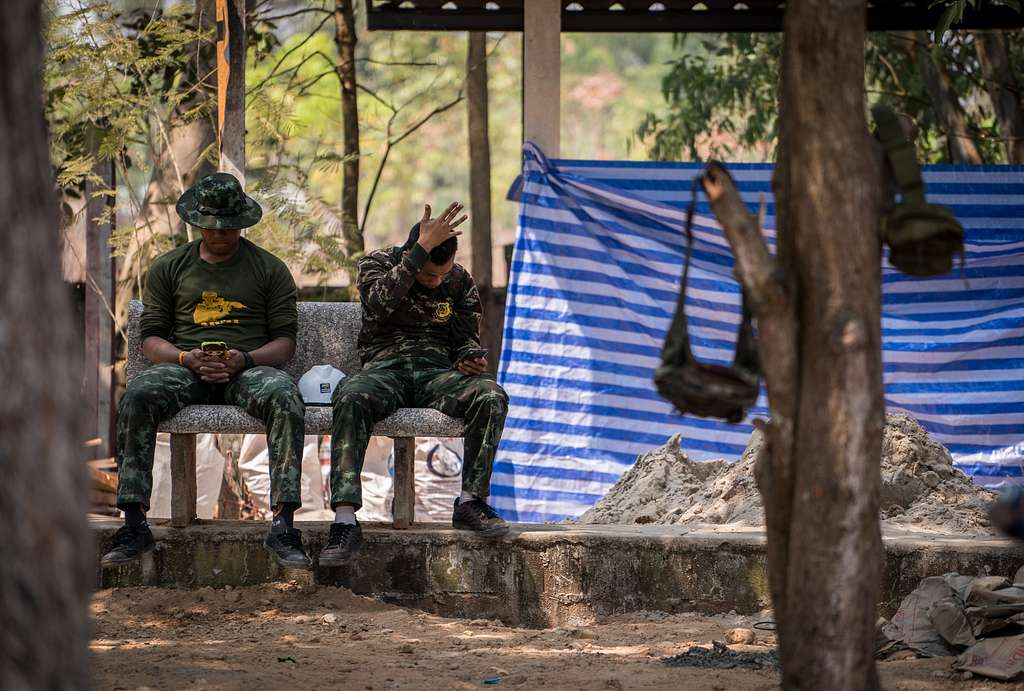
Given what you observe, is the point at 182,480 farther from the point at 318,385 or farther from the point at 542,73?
the point at 542,73

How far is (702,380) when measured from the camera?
3.32 meters

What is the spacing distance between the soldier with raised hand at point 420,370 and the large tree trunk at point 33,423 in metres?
3.33

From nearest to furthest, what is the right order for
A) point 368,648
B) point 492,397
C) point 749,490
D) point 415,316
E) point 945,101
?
point 368,648 < point 492,397 < point 415,316 < point 749,490 < point 945,101

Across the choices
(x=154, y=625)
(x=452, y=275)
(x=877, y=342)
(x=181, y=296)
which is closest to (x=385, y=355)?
(x=452, y=275)

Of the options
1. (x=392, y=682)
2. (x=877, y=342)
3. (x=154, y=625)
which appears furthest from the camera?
(x=154, y=625)

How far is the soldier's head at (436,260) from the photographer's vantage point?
598 centimetres

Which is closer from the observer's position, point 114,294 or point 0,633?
point 0,633

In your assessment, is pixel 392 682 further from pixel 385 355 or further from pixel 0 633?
pixel 0 633

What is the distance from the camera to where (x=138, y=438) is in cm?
556

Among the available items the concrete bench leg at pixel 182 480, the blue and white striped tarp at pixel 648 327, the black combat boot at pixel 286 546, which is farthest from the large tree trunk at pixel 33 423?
the blue and white striped tarp at pixel 648 327

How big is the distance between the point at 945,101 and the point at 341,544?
27.7ft

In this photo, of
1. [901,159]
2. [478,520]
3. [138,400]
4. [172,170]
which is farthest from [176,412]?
[172,170]

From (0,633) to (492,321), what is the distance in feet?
24.7

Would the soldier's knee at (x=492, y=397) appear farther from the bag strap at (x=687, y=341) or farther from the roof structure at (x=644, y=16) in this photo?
the roof structure at (x=644, y=16)
